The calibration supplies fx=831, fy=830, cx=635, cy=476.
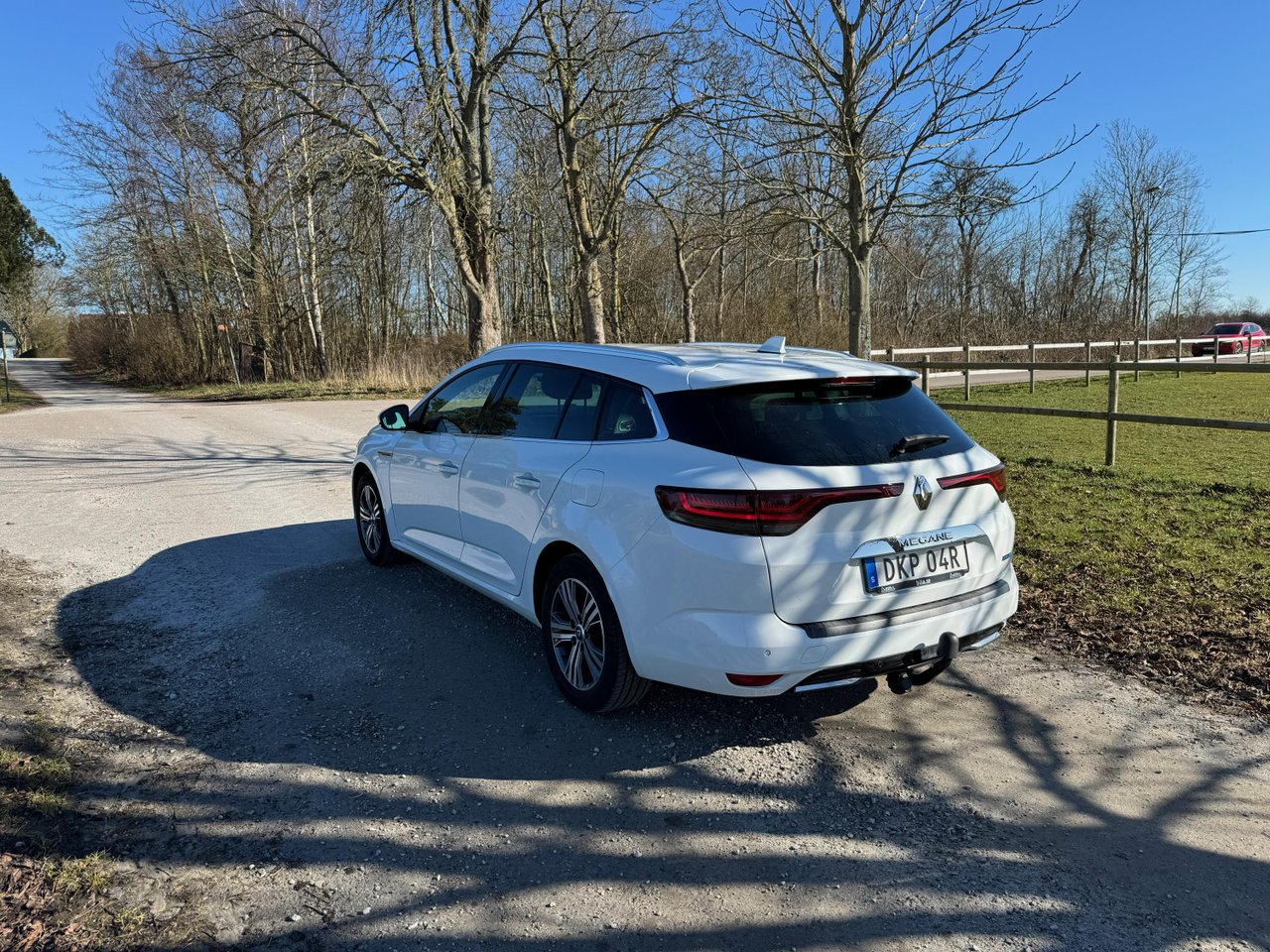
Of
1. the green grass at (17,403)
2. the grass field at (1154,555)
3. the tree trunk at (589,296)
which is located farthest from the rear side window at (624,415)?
the green grass at (17,403)

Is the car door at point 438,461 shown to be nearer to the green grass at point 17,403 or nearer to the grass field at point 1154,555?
the grass field at point 1154,555

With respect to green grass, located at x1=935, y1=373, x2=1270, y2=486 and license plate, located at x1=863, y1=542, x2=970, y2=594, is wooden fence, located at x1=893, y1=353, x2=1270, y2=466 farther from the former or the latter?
license plate, located at x1=863, y1=542, x2=970, y2=594

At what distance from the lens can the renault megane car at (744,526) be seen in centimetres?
312

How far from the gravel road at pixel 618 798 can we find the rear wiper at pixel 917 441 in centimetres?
126

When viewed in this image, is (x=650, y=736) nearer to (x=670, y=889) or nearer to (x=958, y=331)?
(x=670, y=889)

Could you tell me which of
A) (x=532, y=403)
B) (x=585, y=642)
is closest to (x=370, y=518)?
(x=532, y=403)

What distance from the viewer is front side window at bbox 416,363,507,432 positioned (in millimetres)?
4891

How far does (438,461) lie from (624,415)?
1795 mm

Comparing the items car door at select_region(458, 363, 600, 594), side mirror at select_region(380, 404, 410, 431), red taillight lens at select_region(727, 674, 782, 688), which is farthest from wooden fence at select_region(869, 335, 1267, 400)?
red taillight lens at select_region(727, 674, 782, 688)

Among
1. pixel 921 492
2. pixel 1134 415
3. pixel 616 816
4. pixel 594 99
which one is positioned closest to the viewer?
pixel 616 816

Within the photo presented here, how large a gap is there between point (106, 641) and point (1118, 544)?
7.00 m

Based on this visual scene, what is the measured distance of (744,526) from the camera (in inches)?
121

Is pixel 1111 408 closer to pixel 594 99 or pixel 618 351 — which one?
pixel 618 351

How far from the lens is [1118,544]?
6.41 m
